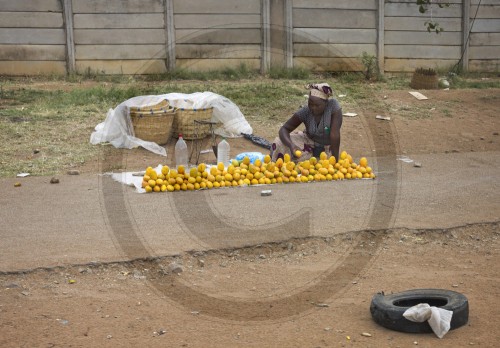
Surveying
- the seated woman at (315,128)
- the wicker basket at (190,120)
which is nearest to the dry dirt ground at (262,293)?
the seated woman at (315,128)

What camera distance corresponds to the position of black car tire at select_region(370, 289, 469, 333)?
448 centimetres

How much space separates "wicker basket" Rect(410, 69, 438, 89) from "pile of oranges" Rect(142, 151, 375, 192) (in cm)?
601

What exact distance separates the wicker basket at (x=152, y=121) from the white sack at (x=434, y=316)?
6.03 metres

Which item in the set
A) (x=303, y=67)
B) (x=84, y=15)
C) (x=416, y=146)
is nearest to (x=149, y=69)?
(x=84, y=15)

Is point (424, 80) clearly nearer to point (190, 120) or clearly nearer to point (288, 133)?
point (190, 120)

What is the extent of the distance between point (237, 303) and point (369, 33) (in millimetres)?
10770

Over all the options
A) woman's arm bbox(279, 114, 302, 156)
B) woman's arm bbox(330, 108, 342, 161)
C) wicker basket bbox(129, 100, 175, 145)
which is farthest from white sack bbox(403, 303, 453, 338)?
wicker basket bbox(129, 100, 175, 145)

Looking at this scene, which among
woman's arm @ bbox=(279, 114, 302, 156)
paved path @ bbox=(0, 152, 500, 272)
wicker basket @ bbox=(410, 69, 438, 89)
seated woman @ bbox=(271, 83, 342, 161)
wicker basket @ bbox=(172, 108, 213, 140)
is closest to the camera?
paved path @ bbox=(0, 152, 500, 272)

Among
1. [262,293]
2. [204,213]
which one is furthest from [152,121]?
[262,293]

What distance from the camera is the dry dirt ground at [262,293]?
4.39m

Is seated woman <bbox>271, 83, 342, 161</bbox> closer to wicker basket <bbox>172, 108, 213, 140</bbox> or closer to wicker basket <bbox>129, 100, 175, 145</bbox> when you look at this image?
wicker basket <bbox>172, 108, 213, 140</bbox>

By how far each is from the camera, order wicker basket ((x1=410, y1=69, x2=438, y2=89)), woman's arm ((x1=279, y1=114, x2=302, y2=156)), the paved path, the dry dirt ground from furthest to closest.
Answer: wicker basket ((x1=410, y1=69, x2=438, y2=89)), woman's arm ((x1=279, y1=114, x2=302, y2=156)), the paved path, the dry dirt ground

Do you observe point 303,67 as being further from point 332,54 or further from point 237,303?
point 237,303

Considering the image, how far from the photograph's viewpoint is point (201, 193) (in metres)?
7.60
